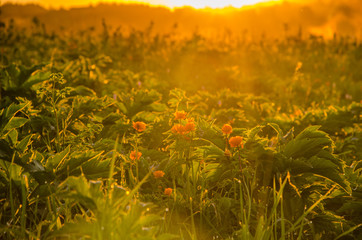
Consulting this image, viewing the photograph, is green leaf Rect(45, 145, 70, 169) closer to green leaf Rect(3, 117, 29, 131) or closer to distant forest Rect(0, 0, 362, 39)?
green leaf Rect(3, 117, 29, 131)

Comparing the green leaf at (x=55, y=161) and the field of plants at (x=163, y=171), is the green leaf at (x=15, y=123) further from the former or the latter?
the green leaf at (x=55, y=161)

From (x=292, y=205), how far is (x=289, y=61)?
23.5ft

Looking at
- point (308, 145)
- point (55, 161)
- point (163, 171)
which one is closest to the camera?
point (55, 161)

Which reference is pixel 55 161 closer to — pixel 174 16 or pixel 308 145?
pixel 308 145

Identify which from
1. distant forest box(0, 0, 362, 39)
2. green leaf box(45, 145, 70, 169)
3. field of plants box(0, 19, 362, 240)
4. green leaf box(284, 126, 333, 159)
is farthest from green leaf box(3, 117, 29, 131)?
distant forest box(0, 0, 362, 39)

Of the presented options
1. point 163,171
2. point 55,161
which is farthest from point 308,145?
point 55,161

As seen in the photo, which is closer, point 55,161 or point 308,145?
point 55,161

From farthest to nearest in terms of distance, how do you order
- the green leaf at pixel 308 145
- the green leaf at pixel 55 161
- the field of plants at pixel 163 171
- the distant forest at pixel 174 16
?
the distant forest at pixel 174 16, the green leaf at pixel 308 145, the green leaf at pixel 55 161, the field of plants at pixel 163 171

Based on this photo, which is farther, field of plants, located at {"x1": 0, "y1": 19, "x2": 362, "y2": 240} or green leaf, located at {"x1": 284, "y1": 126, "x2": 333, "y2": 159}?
green leaf, located at {"x1": 284, "y1": 126, "x2": 333, "y2": 159}

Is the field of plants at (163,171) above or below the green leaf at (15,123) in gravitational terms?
below

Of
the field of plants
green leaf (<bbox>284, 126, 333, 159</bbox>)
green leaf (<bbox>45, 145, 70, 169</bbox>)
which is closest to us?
the field of plants

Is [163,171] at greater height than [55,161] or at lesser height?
lesser

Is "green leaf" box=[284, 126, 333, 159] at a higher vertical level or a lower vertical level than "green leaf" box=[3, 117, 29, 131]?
lower

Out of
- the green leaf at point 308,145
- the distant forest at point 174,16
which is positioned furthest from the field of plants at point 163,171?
the distant forest at point 174,16
